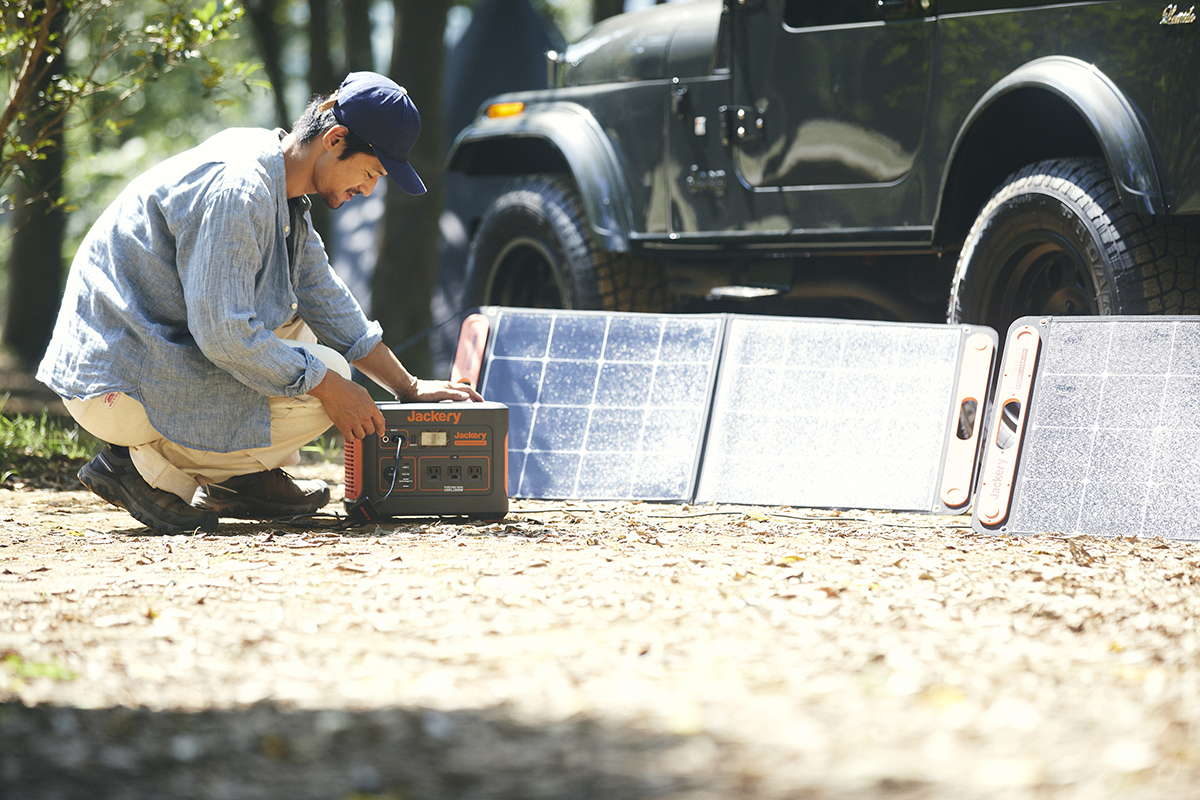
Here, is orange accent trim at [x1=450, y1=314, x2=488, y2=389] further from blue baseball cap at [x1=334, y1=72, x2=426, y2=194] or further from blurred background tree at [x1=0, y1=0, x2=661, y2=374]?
blurred background tree at [x1=0, y1=0, x2=661, y2=374]

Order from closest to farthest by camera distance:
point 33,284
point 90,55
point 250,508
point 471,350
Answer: point 250,508 → point 471,350 → point 90,55 → point 33,284

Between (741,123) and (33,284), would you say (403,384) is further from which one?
(33,284)

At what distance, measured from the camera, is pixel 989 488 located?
13.3ft

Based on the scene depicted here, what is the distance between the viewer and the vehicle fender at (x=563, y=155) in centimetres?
555

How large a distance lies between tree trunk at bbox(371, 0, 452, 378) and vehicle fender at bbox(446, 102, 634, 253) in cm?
304

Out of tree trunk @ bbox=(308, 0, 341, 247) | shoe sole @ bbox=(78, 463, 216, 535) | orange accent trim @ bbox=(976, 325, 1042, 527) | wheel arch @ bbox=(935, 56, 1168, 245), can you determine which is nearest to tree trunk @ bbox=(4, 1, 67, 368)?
tree trunk @ bbox=(308, 0, 341, 247)

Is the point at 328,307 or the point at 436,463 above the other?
the point at 328,307

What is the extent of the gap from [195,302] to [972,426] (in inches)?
104

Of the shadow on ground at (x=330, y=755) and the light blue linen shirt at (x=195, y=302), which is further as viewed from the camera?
the light blue linen shirt at (x=195, y=302)

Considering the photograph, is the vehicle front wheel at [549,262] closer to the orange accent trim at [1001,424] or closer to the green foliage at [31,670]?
the orange accent trim at [1001,424]

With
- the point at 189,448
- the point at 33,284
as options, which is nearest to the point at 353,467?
the point at 189,448

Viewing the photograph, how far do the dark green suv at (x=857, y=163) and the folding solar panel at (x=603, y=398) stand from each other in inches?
24.4

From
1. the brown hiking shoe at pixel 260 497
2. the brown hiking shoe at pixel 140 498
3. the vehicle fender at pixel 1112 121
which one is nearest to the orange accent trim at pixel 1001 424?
the vehicle fender at pixel 1112 121

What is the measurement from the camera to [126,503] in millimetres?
4102
